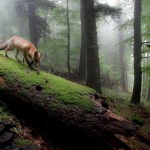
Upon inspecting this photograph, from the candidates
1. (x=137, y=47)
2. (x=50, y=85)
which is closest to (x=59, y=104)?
(x=50, y=85)

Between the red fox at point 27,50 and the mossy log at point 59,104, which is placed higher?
the red fox at point 27,50

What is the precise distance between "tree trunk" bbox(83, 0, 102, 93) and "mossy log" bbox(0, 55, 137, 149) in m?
3.69

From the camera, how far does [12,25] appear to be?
25922 mm

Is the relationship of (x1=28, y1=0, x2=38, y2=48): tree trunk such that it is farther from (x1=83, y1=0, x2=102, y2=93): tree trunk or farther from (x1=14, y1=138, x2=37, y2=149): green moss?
(x1=14, y1=138, x2=37, y2=149): green moss

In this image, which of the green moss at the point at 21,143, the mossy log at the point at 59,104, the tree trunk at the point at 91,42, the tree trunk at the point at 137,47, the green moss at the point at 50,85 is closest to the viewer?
the green moss at the point at 21,143

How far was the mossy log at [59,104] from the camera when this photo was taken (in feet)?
17.6

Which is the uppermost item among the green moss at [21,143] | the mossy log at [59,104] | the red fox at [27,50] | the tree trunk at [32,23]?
the tree trunk at [32,23]

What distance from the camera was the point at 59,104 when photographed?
230 inches

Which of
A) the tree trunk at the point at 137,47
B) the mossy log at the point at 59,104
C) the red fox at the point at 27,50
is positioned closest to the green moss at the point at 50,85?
the mossy log at the point at 59,104

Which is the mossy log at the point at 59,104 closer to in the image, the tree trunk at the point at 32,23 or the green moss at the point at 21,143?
the green moss at the point at 21,143

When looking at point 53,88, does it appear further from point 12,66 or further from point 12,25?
point 12,25

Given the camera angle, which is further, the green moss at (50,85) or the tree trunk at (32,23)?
the tree trunk at (32,23)

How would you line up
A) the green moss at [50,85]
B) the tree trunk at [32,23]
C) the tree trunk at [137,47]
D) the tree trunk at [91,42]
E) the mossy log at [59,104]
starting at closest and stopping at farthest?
the mossy log at [59,104], the green moss at [50,85], the tree trunk at [91,42], the tree trunk at [137,47], the tree trunk at [32,23]

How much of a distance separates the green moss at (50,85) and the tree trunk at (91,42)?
3692 mm
